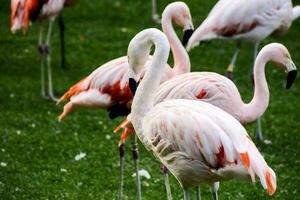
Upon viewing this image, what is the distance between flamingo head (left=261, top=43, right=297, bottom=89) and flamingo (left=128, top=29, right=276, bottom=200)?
113 centimetres

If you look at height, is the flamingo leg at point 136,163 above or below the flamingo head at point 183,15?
below

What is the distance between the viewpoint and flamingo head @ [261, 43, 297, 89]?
20.5 ft

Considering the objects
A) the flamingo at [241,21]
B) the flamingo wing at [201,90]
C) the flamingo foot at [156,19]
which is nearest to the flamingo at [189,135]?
the flamingo wing at [201,90]

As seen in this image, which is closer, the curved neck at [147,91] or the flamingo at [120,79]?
the curved neck at [147,91]

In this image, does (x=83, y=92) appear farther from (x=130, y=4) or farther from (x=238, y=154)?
(x=130, y=4)

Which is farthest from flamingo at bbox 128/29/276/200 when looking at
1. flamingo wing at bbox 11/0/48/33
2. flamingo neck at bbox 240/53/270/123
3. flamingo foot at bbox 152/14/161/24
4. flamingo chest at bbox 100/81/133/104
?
flamingo foot at bbox 152/14/161/24

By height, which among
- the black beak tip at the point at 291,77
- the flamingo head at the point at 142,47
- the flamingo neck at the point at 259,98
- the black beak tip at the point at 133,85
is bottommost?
the flamingo neck at the point at 259,98

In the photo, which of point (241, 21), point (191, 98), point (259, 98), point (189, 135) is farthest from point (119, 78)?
point (241, 21)

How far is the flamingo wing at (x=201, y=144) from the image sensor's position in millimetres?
4992

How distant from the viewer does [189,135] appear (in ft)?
16.9

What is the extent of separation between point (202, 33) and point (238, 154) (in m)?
3.14

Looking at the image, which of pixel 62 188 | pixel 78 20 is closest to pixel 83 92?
pixel 62 188

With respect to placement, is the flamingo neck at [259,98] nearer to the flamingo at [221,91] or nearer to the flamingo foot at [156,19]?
the flamingo at [221,91]

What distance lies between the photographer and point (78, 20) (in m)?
14.4
